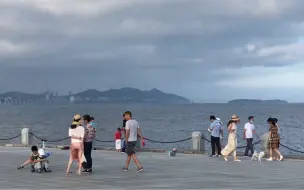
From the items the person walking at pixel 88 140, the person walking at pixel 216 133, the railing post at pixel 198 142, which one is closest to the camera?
the person walking at pixel 88 140

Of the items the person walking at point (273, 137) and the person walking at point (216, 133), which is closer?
the person walking at point (273, 137)

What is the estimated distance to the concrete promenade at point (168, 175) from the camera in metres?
13.8

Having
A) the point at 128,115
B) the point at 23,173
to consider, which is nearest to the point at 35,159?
the point at 23,173

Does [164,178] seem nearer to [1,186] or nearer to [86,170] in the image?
[86,170]

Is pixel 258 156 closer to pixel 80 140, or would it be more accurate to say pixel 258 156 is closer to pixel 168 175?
pixel 168 175

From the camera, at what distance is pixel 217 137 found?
72.8 ft

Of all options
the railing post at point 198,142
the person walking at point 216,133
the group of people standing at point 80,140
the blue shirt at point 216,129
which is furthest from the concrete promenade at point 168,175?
the railing post at point 198,142

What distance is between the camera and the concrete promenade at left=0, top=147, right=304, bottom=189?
45.4ft

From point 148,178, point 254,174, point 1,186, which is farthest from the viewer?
point 254,174

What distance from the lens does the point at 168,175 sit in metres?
16.0

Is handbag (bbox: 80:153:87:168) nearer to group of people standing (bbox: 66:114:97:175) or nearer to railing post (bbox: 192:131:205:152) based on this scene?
group of people standing (bbox: 66:114:97:175)

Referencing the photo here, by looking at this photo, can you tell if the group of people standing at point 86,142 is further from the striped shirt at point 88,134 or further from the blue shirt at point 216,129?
the blue shirt at point 216,129

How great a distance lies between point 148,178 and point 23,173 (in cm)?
396

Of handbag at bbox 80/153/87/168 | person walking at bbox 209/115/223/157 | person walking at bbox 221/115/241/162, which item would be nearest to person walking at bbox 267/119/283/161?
person walking at bbox 221/115/241/162
